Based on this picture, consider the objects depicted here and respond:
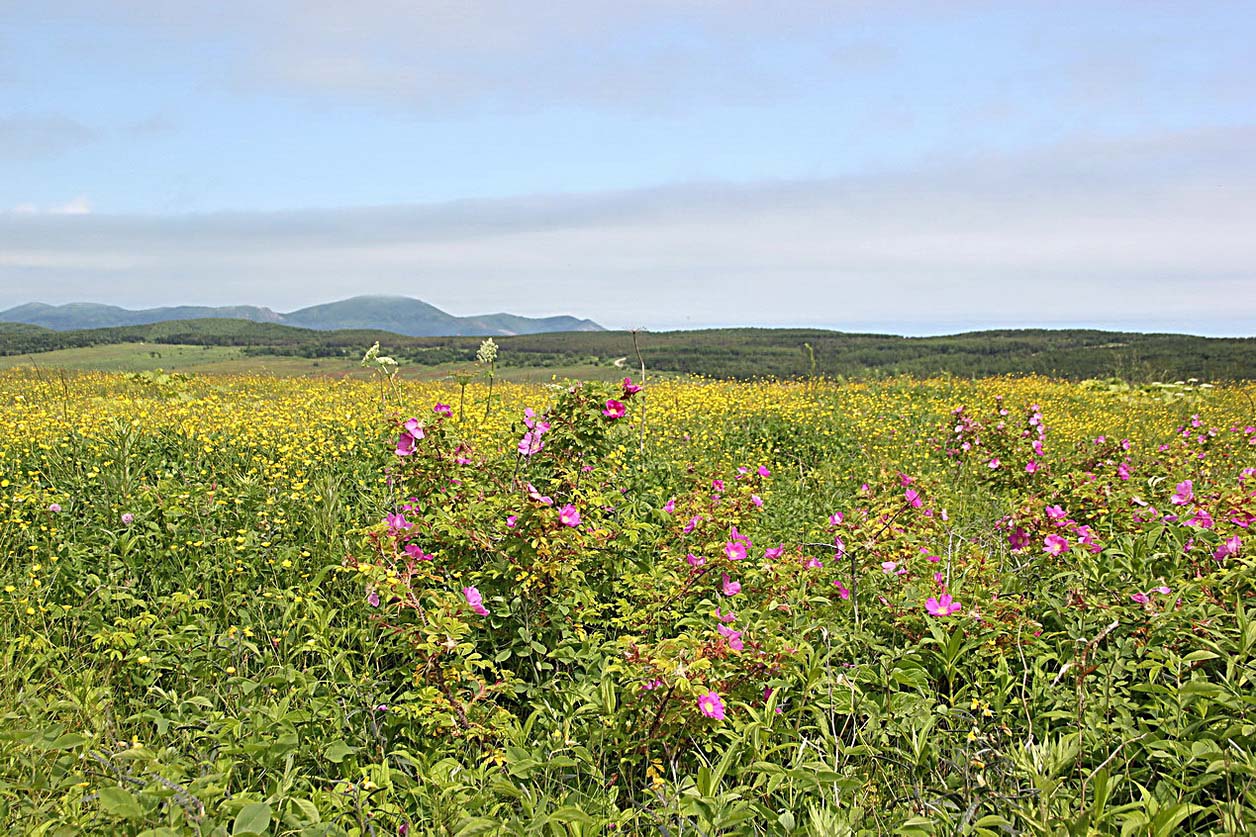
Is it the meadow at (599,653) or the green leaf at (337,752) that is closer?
the meadow at (599,653)

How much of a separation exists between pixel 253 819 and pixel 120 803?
269 millimetres

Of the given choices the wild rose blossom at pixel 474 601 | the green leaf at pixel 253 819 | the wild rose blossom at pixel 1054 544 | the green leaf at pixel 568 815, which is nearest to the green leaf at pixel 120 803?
the green leaf at pixel 253 819

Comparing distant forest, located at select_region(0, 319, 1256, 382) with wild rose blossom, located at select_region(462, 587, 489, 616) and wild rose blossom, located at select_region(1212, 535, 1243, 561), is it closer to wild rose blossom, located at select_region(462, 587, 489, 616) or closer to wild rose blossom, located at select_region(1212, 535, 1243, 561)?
wild rose blossom, located at select_region(462, 587, 489, 616)

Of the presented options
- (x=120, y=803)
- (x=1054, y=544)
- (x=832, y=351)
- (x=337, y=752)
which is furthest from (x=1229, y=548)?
(x=832, y=351)

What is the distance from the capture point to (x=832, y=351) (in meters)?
32.4

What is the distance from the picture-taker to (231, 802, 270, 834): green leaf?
1592 millimetres

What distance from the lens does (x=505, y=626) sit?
9.91 ft

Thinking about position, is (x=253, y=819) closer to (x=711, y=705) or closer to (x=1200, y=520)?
(x=711, y=705)

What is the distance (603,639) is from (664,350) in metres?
33.4

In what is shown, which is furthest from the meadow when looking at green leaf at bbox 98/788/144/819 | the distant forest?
the distant forest

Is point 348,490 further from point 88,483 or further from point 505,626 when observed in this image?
point 505,626

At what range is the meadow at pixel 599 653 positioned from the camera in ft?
6.60

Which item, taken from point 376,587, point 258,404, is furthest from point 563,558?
point 258,404

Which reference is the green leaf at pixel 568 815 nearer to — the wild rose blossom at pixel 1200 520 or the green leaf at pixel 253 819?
the green leaf at pixel 253 819
